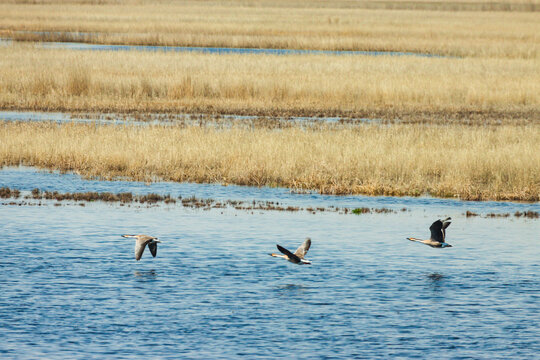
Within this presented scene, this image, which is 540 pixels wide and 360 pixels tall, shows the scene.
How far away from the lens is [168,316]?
1326cm

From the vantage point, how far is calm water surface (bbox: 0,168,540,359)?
1210cm

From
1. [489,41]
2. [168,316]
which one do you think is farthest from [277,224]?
[489,41]

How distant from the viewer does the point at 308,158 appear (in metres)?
25.2

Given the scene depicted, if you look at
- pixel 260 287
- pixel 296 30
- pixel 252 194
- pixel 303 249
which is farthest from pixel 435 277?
pixel 296 30

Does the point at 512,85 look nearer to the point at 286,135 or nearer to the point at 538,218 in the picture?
the point at 286,135

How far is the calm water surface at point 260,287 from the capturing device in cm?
1210

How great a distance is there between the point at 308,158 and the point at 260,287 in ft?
34.9

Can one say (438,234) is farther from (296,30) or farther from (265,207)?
(296,30)

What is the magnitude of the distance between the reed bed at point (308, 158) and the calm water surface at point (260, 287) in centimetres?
237

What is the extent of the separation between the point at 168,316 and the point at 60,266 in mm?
3622

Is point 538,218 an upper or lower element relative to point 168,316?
upper

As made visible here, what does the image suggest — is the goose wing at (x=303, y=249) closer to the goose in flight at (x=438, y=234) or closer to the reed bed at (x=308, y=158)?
the goose in flight at (x=438, y=234)

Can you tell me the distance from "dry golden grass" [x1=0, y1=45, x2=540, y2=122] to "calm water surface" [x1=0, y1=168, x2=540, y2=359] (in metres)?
17.8

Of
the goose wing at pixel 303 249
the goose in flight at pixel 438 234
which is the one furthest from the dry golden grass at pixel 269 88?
the goose wing at pixel 303 249
